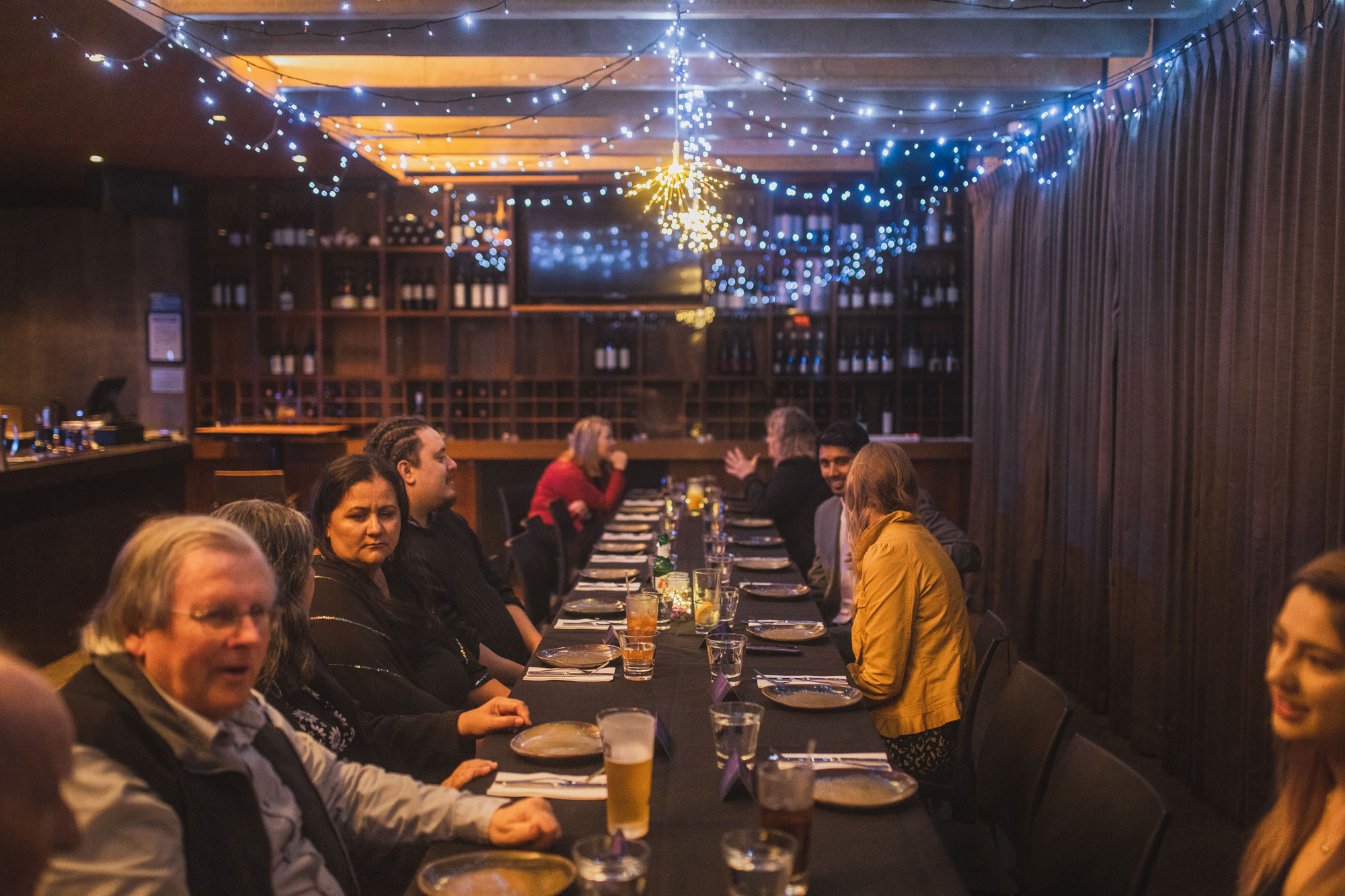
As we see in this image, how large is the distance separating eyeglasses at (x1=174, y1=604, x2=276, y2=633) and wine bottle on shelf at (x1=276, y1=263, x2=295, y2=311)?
764cm

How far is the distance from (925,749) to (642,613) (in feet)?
2.84

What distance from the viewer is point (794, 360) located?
28.1 ft

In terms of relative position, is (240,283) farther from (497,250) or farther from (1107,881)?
(1107,881)

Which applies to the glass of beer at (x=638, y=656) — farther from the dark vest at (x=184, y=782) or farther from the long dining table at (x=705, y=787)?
the dark vest at (x=184, y=782)

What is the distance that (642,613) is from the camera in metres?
2.50

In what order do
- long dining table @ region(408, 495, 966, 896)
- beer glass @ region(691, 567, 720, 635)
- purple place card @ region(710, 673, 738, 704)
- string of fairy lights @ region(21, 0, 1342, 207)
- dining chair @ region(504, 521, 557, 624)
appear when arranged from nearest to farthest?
long dining table @ region(408, 495, 966, 896) → purple place card @ region(710, 673, 738, 704) → beer glass @ region(691, 567, 720, 635) → string of fairy lights @ region(21, 0, 1342, 207) → dining chair @ region(504, 521, 557, 624)

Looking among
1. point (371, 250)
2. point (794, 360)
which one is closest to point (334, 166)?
point (371, 250)

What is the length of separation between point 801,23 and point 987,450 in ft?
10.6

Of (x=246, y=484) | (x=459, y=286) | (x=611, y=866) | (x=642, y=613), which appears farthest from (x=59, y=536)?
(x=611, y=866)

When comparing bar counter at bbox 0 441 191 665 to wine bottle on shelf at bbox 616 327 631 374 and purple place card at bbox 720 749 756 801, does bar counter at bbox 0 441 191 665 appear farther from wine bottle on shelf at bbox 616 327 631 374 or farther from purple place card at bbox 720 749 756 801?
purple place card at bbox 720 749 756 801

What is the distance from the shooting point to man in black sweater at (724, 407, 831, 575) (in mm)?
5477

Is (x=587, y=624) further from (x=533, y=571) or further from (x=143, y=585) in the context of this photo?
(x=143, y=585)

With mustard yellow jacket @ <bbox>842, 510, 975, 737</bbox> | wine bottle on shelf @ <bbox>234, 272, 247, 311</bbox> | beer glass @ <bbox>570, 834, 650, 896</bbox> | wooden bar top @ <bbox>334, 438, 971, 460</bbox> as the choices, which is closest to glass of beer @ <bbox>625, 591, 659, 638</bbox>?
mustard yellow jacket @ <bbox>842, 510, 975, 737</bbox>

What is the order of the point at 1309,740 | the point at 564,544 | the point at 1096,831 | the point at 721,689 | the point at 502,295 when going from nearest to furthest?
the point at 1309,740
the point at 1096,831
the point at 721,689
the point at 564,544
the point at 502,295
